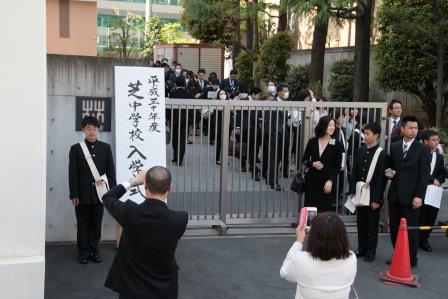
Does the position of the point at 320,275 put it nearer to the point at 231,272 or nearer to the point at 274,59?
the point at 231,272

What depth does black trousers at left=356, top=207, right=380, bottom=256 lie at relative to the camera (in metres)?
7.40

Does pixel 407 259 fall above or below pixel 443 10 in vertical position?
below

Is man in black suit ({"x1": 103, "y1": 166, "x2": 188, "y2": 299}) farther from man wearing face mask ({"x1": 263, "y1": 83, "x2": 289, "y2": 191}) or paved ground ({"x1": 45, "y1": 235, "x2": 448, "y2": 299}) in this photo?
man wearing face mask ({"x1": 263, "y1": 83, "x2": 289, "y2": 191})

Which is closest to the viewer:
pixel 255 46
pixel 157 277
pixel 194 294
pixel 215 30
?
pixel 157 277

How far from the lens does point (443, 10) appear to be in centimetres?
1433

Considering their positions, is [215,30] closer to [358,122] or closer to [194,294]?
[358,122]

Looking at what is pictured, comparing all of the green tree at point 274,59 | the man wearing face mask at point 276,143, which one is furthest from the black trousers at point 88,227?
the green tree at point 274,59

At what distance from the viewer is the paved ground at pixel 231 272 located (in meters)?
6.24

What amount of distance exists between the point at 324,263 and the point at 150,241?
3.85 feet

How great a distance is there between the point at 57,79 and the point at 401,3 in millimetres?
10977

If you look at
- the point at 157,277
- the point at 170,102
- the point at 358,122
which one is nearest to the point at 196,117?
the point at 170,102

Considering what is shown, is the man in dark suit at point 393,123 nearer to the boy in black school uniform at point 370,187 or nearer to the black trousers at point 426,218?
the black trousers at point 426,218

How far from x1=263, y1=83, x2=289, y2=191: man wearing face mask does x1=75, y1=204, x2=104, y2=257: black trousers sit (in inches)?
115

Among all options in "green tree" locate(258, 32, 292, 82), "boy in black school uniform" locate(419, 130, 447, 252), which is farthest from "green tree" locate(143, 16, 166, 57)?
"boy in black school uniform" locate(419, 130, 447, 252)
